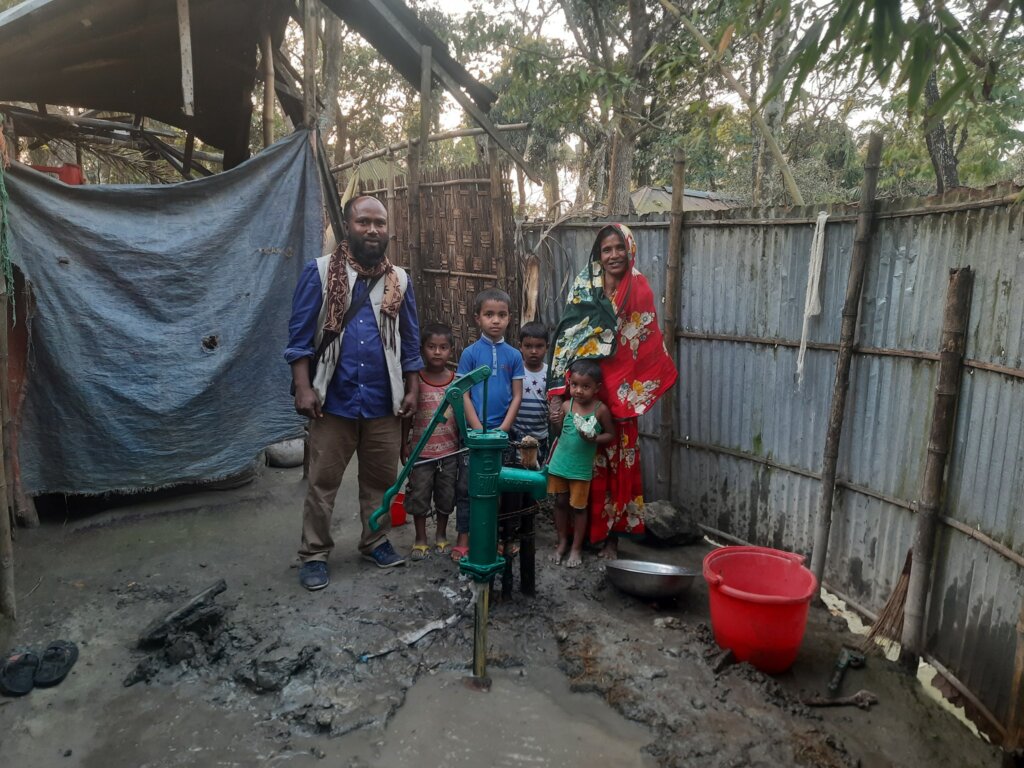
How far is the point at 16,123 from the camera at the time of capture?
573 cm

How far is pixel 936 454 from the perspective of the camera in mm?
2926

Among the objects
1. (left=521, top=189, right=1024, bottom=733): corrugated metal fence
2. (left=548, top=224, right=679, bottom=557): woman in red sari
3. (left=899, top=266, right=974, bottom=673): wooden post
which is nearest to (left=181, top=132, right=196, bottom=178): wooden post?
(left=521, top=189, right=1024, bottom=733): corrugated metal fence

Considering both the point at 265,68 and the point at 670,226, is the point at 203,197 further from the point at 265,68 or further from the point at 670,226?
the point at 670,226

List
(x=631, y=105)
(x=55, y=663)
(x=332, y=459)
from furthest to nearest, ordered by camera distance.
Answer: (x=631, y=105), (x=332, y=459), (x=55, y=663)

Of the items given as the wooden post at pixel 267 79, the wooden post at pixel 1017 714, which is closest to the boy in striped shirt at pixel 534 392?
the wooden post at pixel 267 79

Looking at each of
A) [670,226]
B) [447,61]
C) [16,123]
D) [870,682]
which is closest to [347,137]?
[16,123]

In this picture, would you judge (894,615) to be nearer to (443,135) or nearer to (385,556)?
(385,556)

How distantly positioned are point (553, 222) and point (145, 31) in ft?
9.61

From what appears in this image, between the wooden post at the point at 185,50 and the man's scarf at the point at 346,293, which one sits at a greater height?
the wooden post at the point at 185,50

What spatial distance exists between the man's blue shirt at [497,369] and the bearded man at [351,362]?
38 centimetres

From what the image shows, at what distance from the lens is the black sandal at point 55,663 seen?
271 cm

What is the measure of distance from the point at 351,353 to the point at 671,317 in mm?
2103

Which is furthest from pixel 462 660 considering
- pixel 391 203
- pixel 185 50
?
pixel 391 203

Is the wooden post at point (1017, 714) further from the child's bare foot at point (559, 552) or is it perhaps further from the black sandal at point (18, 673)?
the black sandal at point (18, 673)
